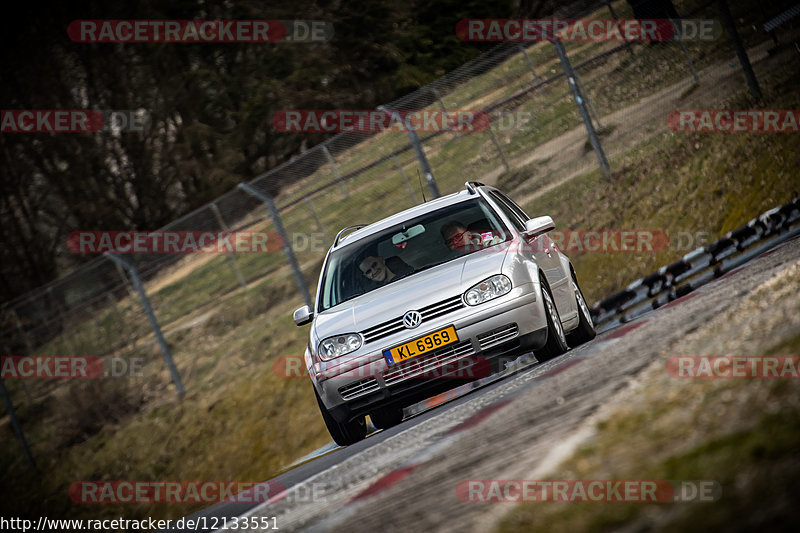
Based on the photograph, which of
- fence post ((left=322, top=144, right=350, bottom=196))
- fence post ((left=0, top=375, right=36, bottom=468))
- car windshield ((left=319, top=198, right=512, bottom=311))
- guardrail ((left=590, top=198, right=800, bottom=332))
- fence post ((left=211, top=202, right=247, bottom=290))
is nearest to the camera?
car windshield ((left=319, top=198, right=512, bottom=311))

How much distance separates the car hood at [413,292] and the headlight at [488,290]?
0.04 metres

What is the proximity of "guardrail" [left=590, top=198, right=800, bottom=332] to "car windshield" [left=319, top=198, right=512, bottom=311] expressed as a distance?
2.55 meters

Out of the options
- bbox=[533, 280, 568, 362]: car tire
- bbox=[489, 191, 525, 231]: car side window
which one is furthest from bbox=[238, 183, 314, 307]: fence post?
bbox=[533, 280, 568, 362]: car tire

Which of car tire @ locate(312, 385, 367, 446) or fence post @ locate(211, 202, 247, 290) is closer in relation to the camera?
car tire @ locate(312, 385, 367, 446)

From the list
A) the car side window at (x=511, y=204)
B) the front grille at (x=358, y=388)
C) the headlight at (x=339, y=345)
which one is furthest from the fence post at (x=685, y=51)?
the front grille at (x=358, y=388)

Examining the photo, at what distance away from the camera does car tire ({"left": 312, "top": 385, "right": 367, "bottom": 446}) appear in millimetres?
8289

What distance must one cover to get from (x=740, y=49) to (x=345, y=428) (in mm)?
7919

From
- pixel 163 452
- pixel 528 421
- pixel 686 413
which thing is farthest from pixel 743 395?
pixel 163 452

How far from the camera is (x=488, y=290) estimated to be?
7.86 meters

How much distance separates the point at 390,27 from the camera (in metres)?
40.7

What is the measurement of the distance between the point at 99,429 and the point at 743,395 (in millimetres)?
17606

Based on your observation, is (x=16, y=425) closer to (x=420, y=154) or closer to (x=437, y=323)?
(x=420, y=154)

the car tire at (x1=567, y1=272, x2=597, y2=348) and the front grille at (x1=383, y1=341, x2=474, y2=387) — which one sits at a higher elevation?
the front grille at (x1=383, y1=341, x2=474, y2=387)

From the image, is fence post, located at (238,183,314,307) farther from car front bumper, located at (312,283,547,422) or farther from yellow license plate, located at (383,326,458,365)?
yellow license plate, located at (383,326,458,365)
